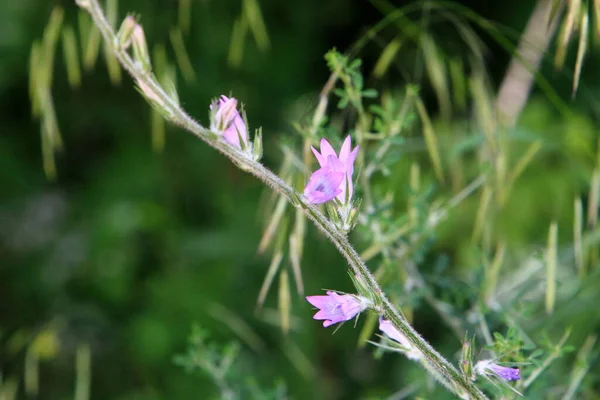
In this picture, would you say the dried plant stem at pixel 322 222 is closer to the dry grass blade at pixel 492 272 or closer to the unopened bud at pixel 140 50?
the unopened bud at pixel 140 50

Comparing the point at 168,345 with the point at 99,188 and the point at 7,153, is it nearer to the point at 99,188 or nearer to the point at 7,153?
the point at 99,188

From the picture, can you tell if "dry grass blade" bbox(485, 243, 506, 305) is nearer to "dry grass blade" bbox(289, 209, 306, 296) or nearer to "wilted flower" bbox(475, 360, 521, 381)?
"dry grass blade" bbox(289, 209, 306, 296)

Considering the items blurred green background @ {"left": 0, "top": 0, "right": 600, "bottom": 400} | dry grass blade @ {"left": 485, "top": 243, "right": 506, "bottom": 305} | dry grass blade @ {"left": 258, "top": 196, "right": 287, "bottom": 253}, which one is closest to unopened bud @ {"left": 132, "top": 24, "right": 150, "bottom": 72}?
dry grass blade @ {"left": 258, "top": 196, "right": 287, "bottom": 253}

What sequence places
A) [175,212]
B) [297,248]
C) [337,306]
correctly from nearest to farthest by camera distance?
[337,306] → [297,248] → [175,212]

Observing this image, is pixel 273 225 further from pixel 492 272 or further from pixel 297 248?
pixel 492 272

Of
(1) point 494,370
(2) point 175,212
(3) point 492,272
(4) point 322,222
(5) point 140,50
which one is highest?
(5) point 140,50

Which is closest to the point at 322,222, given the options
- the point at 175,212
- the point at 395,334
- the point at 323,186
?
the point at 323,186
